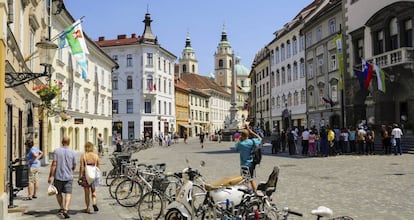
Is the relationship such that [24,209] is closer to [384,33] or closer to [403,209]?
[403,209]

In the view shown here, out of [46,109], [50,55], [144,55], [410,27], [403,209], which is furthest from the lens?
[144,55]

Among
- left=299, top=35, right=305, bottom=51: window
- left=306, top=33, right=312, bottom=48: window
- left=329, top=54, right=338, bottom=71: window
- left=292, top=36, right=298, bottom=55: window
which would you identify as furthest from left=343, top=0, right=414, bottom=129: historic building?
left=292, top=36, right=298, bottom=55: window

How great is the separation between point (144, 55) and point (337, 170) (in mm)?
49781

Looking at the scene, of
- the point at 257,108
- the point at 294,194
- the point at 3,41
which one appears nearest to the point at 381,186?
the point at 294,194

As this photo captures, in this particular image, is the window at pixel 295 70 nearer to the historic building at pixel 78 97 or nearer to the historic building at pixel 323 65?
the historic building at pixel 323 65

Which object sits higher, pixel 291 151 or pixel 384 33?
pixel 384 33

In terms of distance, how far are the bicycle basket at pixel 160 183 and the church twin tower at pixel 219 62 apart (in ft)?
444

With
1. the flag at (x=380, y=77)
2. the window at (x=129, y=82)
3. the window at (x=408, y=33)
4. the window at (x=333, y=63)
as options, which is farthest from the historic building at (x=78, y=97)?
the window at (x=333, y=63)

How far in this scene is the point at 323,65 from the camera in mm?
39969

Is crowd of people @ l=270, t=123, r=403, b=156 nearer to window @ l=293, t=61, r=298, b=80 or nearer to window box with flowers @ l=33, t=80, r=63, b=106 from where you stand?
window box with flowers @ l=33, t=80, r=63, b=106

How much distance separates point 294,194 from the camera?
11805mm

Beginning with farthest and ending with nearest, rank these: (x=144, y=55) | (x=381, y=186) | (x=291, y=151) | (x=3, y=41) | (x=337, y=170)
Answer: (x=144, y=55) < (x=291, y=151) < (x=337, y=170) < (x=381, y=186) < (x=3, y=41)

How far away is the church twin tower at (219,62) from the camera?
144375 mm

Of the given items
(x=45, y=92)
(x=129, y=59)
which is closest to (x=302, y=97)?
(x=129, y=59)
